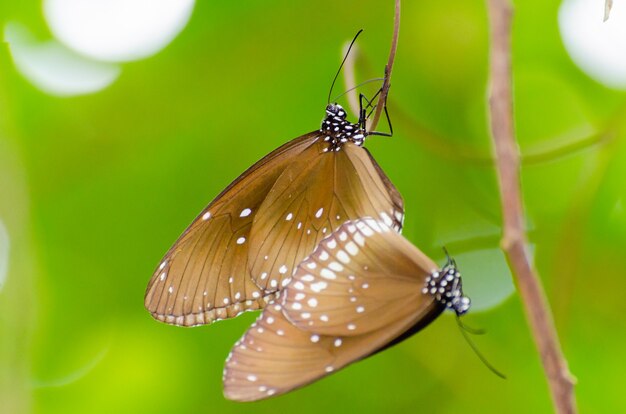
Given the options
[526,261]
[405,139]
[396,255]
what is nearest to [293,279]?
[396,255]

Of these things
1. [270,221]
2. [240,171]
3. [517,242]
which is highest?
[240,171]

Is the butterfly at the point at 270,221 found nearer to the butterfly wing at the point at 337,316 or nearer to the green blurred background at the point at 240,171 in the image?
the butterfly wing at the point at 337,316

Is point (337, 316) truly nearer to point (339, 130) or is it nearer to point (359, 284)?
point (359, 284)

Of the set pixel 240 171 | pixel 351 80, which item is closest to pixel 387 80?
pixel 351 80

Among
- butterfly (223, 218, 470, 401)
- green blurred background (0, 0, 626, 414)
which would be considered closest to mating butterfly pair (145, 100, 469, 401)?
butterfly (223, 218, 470, 401)

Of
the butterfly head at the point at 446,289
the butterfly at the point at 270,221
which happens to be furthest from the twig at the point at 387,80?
the butterfly head at the point at 446,289

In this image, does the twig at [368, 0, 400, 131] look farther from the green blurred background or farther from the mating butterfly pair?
the green blurred background
